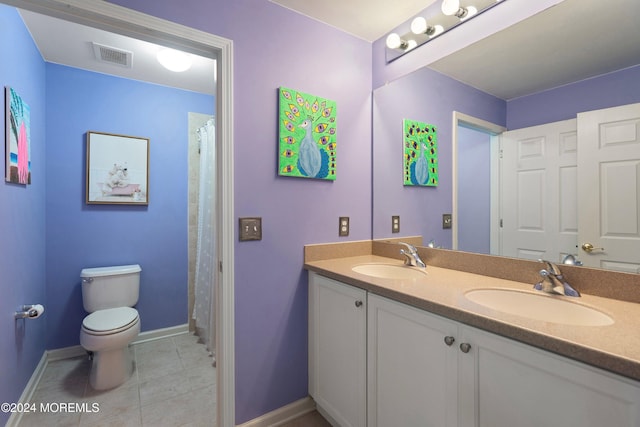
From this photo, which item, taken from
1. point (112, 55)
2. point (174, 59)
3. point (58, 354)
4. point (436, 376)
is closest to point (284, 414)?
point (436, 376)

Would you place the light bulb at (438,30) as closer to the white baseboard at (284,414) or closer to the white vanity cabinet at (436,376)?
the white vanity cabinet at (436,376)

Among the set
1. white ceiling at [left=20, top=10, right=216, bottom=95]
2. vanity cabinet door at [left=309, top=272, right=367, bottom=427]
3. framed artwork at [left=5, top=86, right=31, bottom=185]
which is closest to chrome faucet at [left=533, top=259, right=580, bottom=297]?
vanity cabinet door at [left=309, top=272, right=367, bottom=427]

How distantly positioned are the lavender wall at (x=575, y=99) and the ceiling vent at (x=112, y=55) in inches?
98.5

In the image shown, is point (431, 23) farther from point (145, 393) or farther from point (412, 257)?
point (145, 393)

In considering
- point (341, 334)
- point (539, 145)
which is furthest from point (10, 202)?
point (539, 145)

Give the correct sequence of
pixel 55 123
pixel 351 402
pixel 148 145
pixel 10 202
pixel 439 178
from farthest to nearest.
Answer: pixel 148 145, pixel 55 123, pixel 439 178, pixel 10 202, pixel 351 402

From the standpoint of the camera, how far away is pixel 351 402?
1.37 metres

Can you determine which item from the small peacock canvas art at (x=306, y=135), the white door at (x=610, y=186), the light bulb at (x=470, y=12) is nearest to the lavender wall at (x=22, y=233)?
the small peacock canvas art at (x=306, y=135)

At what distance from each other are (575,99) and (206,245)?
242 cm

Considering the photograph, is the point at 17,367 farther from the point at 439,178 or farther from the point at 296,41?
the point at 439,178

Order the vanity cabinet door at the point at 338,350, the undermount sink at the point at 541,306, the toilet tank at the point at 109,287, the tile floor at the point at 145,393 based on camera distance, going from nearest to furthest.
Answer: the undermount sink at the point at 541,306 < the vanity cabinet door at the point at 338,350 < the tile floor at the point at 145,393 < the toilet tank at the point at 109,287

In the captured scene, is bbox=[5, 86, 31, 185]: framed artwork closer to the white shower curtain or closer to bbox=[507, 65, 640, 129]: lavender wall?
the white shower curtain

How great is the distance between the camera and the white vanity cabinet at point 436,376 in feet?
2.24

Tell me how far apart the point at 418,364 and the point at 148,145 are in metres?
2.69
